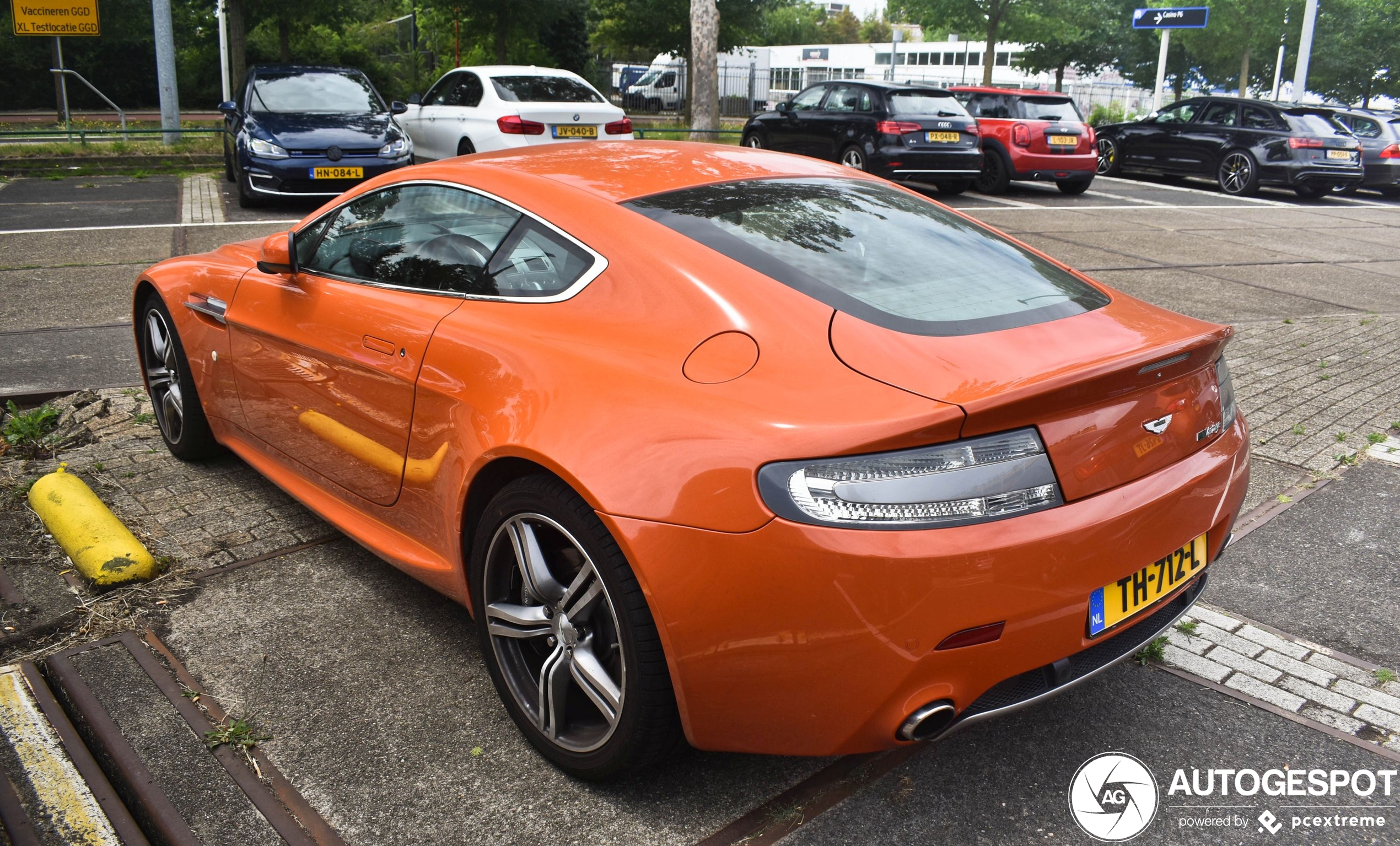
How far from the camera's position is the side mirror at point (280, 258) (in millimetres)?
3412

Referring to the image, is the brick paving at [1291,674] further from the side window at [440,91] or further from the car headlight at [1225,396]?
the side window at [440,91]

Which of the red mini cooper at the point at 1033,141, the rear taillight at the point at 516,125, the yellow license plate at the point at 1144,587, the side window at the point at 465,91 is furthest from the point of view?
the red mini cooper at the point at 1033,141

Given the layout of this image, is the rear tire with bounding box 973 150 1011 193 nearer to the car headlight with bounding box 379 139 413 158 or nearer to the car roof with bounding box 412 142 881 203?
the car headlight with bounding box 379 139 413 158

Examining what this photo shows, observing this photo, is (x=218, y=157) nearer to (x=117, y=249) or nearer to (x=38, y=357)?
(x=117, y=249)

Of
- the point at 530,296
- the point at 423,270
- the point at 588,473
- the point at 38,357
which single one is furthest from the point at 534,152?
the point at 38,357

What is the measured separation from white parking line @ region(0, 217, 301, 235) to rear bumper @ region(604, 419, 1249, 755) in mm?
9295

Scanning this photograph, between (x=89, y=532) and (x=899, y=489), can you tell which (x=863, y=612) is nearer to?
(x=899, y=489)

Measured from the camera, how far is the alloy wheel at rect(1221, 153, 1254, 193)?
56.0ft

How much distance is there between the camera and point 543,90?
1317 cm

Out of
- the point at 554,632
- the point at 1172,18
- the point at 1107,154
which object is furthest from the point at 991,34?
the point at 554,632

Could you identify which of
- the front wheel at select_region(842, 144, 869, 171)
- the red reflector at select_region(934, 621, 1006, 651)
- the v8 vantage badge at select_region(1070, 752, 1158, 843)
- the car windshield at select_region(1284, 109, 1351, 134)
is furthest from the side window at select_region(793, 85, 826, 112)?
the red reflector at select_region(934, 621, 1006, 651)

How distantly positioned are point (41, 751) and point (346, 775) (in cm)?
78

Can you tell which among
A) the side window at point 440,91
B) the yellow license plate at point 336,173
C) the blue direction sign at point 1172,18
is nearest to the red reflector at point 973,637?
the yellow license plate at point 336,173

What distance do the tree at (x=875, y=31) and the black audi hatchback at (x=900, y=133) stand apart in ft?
315
